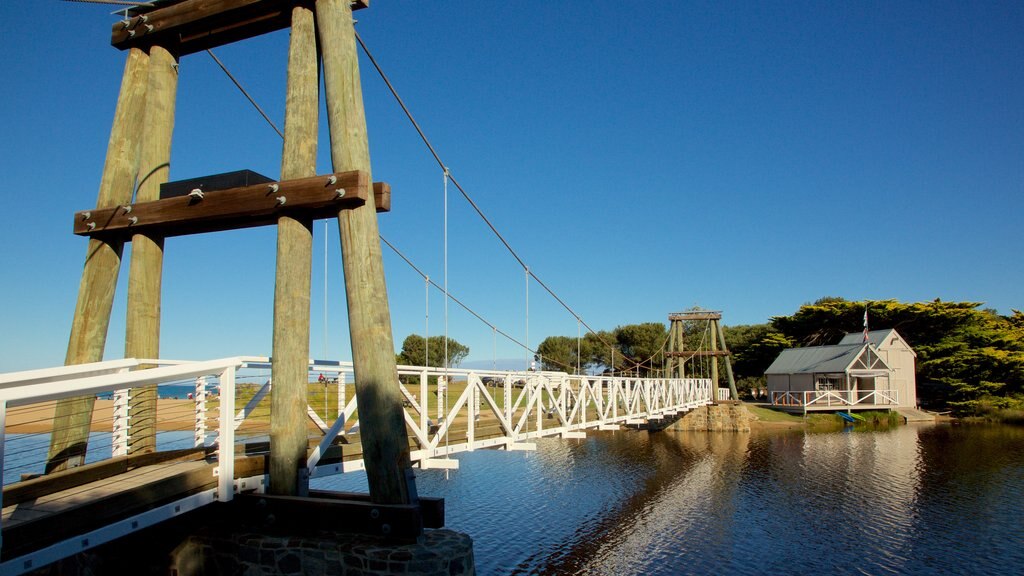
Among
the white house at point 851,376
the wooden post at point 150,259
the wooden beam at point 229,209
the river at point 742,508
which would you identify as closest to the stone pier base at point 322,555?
the wooden post at point 150,259

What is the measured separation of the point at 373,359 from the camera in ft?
17.6

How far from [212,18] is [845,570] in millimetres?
12856

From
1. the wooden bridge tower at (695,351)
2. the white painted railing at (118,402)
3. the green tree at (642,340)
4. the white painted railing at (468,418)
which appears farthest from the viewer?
the green tree at (642,340)

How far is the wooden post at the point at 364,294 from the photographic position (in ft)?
17.3

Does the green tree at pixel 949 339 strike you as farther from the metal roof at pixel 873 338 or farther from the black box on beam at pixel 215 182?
the black box on beam at pixel 215 182

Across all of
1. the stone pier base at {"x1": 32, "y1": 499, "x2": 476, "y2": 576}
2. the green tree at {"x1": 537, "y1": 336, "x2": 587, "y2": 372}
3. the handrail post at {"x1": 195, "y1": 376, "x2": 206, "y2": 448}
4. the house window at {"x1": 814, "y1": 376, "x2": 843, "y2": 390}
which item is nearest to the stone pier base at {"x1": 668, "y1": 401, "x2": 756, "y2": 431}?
the house window at {"x1": 814, "y1": 376, "x2": 843, "y2": 390}

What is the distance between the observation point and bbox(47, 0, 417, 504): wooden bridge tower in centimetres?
543

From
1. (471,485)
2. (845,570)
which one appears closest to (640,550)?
(845,570)

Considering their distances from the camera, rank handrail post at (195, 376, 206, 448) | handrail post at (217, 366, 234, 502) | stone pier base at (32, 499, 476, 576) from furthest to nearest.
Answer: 1. handrail post at (195, 376, 206, 448)
2. handrail post at (217, 366, 234, 502)
3. stone pier base at (32, 499, 476, 576)

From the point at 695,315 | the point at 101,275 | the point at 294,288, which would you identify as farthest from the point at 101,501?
the point at 695,315

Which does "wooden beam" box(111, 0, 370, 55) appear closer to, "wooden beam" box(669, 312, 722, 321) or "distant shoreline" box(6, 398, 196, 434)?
"distant shoreline" box(6, 398, 196, 434)

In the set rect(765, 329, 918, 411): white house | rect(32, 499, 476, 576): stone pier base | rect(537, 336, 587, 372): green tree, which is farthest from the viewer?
rect(537, 336, 587, 372): green tree

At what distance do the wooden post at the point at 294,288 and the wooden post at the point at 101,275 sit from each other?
2.10 metres

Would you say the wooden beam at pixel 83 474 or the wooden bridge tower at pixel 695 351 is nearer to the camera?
the wooden beam at pixel 83 474
